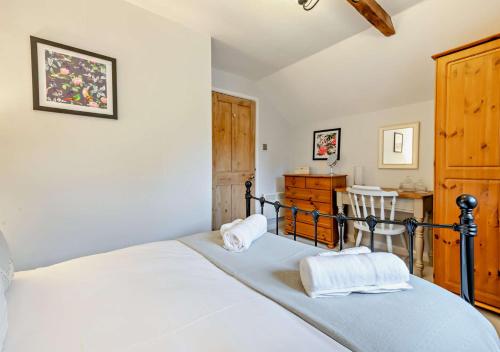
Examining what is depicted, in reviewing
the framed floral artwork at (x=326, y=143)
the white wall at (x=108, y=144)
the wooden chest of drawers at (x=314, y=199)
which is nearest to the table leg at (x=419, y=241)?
the wooden chest of drawers at (x=314, y=199)

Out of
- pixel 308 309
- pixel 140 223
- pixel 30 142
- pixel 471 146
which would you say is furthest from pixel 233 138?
pixel 308 309

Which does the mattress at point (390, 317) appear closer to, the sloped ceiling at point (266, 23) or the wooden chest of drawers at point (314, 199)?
the sloped ceiling at point (266, 23)

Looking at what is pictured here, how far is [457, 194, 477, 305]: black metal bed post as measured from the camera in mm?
894

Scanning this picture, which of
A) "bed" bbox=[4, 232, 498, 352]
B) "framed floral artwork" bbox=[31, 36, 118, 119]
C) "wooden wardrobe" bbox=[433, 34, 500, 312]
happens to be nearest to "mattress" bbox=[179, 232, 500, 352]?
"bed" bbox=[4, 232, 498, 352]

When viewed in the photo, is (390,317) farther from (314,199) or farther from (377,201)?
(314,199)

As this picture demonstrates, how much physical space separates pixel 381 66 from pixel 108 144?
2853 mm

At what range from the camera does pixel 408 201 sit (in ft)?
8.46

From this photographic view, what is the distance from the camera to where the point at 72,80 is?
1719 mm

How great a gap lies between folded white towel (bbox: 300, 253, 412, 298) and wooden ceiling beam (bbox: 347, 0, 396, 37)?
188 cm

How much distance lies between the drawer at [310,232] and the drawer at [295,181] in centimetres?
57

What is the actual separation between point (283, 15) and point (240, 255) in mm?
2074

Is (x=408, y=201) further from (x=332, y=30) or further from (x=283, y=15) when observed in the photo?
(x=283, y=15)

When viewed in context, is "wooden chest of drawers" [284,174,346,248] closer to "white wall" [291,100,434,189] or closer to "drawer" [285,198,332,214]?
"drawer" [285,198,332,214]

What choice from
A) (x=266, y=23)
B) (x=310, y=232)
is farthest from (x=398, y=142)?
(x=266, y=23)
